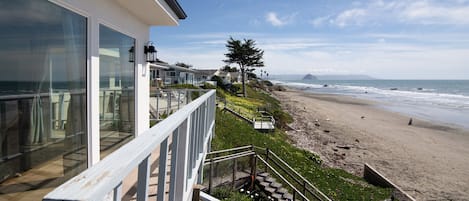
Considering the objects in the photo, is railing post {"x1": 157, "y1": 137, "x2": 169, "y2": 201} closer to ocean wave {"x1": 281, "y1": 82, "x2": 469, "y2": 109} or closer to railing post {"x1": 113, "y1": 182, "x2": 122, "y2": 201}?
railing post {"x1": 113, "y1": 182, "x2": 122, "y2": 201}

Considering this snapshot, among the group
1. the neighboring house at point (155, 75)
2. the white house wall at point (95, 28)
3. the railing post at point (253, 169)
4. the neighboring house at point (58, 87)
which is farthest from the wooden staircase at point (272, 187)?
the neighboring house at point (155, 75)

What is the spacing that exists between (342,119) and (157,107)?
23.7m

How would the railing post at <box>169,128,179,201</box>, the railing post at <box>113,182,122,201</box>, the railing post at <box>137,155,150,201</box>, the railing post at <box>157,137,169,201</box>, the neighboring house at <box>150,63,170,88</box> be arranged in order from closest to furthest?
1. the railing post at <box>113,182,122,201</box>
2. the railing post at <box>137,155,150,201</box>
3. the railing post at <box>157,137,169,201</box>
4. the railing post at <box>169,128,179,201</box>
5. the neighboring house at <box>150,63,170,88</box>

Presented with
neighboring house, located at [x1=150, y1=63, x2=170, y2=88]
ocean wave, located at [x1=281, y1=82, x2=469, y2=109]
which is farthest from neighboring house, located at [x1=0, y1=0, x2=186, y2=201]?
ocean wave, located at [x1=281, y1=82, x2=469, y2=109]

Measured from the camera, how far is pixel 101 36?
3.69 metres

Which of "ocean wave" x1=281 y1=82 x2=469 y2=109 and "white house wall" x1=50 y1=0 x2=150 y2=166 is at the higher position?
"white house wall" x1=50 y1=0 x2=150 y2=166

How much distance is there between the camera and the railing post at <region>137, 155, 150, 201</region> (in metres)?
1.20

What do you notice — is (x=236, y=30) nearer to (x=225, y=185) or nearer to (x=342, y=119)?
(x=342, y=119)

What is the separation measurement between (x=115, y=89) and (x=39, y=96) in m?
1.78

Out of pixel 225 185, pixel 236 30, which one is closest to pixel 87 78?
pixel 225 185

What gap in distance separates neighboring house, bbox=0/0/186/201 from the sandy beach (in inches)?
463

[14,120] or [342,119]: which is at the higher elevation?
[14,120]

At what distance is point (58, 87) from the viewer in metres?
2.84

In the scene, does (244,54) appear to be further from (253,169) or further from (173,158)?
(173,158)
